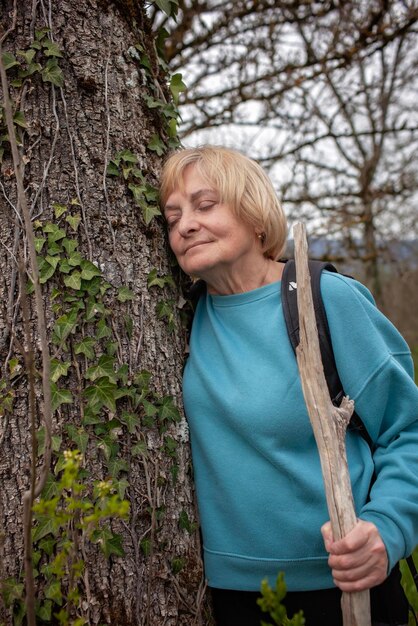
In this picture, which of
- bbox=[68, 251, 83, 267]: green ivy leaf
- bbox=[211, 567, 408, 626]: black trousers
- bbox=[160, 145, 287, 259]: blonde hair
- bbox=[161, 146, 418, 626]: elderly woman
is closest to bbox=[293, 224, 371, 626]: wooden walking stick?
bbox=[161, 146, 418, 626]: elderly woman

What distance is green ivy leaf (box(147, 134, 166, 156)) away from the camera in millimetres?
2191

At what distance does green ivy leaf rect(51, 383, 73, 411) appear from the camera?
1.87m

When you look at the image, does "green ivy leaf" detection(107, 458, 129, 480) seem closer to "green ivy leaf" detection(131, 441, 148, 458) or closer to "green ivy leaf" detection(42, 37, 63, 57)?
"green ivy leaf" detection(131, 441, 148, 458)

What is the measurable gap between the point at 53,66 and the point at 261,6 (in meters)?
3.57

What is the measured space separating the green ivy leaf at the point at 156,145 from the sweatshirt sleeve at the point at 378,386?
822 mm

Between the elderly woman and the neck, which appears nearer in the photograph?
the elderly woman

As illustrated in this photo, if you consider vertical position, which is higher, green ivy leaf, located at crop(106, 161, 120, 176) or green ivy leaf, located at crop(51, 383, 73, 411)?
green ivy leaf, located at crop(106, 161, 120, 176)

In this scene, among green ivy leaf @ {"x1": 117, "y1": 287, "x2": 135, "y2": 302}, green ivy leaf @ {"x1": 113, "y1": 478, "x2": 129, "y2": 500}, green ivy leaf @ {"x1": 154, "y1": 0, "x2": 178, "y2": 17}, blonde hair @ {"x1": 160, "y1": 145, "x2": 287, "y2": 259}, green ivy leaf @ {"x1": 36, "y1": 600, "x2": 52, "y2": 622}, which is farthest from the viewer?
green ivy leaf @ {"x1": 154, "y1": 0, "x2": 178, "y2": 17}

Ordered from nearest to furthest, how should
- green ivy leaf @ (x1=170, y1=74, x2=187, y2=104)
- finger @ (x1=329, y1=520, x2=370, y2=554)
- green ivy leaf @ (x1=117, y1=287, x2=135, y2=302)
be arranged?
finger @ (x1=329, y1=520, x2=370, y2=554) < green ivy leaf @ (x1=117, y1=287, x2=135, y2=302) < green ivy leaf @ (x1=170, y1=74, x2=187, y2=104)

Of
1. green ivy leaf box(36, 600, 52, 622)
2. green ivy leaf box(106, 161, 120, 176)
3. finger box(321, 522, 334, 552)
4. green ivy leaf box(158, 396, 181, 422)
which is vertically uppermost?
green ivy leaf box(106, 161, 120, 176)

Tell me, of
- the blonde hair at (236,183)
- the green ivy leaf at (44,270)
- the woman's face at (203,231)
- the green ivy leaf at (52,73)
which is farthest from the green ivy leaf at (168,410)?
the green ivy leaf at (52,73)

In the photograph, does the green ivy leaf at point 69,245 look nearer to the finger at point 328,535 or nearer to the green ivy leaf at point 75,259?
the green ivy leaf at point 75,259

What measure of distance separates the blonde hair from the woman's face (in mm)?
25

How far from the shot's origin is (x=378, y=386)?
1858 millimetres
